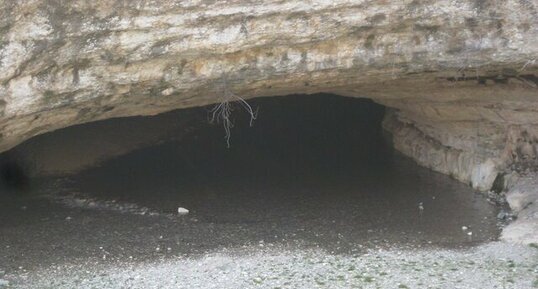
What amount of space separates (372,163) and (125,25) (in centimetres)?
712

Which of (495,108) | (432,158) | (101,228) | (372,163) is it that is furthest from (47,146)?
(495,108)

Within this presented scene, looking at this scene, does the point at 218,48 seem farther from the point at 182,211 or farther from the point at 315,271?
the point at 182,211

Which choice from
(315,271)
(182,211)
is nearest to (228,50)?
(315,271)

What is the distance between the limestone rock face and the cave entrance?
1924 mm

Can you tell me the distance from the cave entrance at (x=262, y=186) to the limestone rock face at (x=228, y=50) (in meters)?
1.92

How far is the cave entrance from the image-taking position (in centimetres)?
948

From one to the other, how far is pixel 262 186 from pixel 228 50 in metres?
4.35

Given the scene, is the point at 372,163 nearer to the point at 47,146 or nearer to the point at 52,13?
the point at 47,146

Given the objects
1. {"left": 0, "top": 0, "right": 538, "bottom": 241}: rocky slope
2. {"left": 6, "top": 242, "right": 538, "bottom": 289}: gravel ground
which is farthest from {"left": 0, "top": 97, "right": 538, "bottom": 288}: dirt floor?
{"left": 0, "top": 0, "right": 538, "bottom": 241}: rocky slope

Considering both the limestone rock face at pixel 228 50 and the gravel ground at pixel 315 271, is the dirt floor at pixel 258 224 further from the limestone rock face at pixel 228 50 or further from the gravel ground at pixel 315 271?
the limestone rock face at pixel 228 50

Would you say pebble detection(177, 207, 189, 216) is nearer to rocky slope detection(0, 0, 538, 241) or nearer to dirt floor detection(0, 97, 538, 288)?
dirt floor detection(0, 97, 538, 288)

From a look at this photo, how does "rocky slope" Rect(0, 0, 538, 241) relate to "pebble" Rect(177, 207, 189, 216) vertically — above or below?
above

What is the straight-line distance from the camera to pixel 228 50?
7934mm

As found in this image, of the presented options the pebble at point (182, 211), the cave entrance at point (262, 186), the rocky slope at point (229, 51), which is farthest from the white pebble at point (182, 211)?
the rocky slope at point (229, 51)
